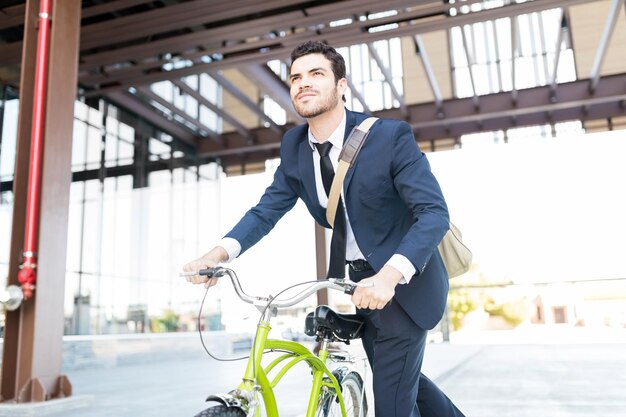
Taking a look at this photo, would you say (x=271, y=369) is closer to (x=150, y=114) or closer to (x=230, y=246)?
(x=230, y=246)

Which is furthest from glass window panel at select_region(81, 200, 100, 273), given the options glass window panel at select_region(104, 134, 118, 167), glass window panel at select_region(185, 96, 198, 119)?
glass window panel at select_region(185, 96, 198, 119)

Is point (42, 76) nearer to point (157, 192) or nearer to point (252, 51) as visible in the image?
point (252, 51)

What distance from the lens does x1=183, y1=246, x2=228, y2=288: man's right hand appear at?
2.05 m

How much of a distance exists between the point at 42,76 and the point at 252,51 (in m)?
5.14

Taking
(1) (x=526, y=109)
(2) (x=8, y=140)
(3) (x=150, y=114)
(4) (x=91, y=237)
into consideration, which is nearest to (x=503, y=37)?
(1) (x=526, y=109)

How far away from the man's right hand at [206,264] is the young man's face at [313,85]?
578 millimetres

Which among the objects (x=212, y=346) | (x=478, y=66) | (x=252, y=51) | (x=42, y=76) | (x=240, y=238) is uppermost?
(x=478, y=66)

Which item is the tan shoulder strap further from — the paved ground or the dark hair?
the paved ground

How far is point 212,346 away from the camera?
1611 centimetres

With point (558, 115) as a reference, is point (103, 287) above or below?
below

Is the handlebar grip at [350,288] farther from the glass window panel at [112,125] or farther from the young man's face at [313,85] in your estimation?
the glass window panel at [112,125]

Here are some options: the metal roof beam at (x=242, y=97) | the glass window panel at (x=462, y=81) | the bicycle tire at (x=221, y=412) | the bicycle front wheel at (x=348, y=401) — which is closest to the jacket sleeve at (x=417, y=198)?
the bicycle tire at (x=221, y=412)

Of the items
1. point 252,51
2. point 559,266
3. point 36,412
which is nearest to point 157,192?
point 252,51

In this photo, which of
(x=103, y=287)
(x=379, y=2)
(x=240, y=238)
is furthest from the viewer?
(x=103, y=287)
